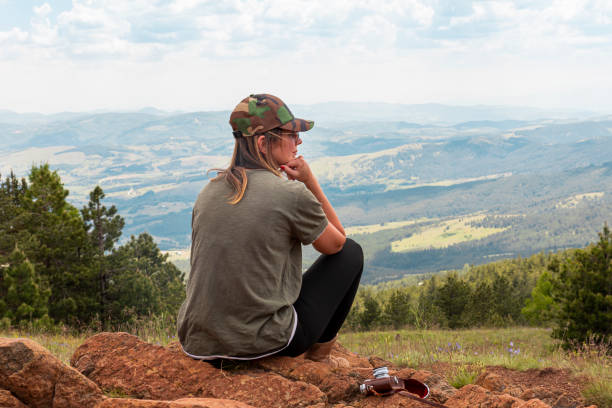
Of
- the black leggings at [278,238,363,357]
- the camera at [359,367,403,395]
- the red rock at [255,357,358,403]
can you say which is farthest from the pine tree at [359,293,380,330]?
the camera at [359,367,403,395]

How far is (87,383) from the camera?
3.12m

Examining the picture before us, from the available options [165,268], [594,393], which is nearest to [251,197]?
[594,393]

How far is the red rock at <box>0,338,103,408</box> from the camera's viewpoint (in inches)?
114

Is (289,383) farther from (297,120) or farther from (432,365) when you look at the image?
(432,365)

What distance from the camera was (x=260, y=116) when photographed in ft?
10.9

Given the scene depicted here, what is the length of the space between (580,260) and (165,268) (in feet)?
94.1

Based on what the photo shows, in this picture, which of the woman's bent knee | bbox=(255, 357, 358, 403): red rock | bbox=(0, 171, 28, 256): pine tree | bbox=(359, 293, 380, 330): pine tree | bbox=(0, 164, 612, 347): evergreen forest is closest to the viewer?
bbox=(255, 357, 358, 403): red rock

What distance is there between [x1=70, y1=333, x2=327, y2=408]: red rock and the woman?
Result: 0.15 meters

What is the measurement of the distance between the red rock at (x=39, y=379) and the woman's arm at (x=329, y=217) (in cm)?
175

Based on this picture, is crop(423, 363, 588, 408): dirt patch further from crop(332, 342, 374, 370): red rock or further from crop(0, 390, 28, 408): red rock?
crop(0, 390, 28, 408): red rock

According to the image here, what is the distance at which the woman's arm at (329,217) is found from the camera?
3.40 metres

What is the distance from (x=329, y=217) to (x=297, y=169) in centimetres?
43

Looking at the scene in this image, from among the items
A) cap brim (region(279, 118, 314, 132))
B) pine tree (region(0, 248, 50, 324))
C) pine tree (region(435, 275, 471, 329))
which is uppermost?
cap brim (region(279, 118, 314, 132))

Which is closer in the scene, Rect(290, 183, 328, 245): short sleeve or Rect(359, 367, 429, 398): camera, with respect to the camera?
Rect(290, 183, 328, 245): short sleeve
